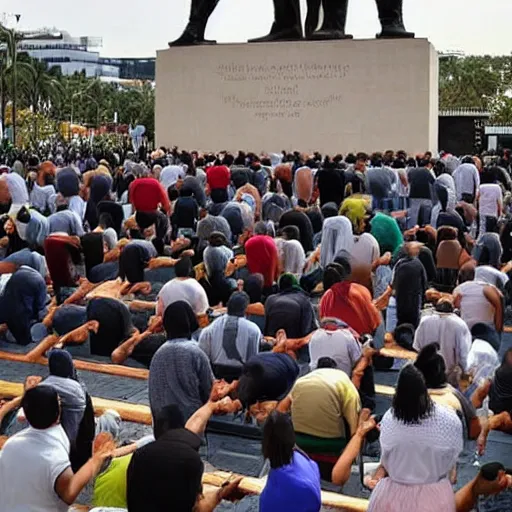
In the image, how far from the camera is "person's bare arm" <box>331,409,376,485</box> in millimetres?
4914

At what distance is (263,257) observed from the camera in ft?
30.3

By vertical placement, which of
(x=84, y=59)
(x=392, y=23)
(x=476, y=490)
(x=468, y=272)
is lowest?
(x=476, y=490)

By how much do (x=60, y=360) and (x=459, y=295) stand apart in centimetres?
354

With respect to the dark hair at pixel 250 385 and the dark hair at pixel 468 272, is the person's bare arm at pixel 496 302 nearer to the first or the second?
the dark hair at pixel 468 272

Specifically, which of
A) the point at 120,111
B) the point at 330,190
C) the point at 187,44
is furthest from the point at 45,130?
the point at 330,190

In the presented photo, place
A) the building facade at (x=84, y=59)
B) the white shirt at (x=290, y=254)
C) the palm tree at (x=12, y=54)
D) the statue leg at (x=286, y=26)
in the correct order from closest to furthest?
the white shirt at (x=290, y=254) → the statue leg at (x=286, y=26) → the palm tree at (x=12, y=54) → the building facade at (x=84, y=59)

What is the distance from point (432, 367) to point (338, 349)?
1244mm

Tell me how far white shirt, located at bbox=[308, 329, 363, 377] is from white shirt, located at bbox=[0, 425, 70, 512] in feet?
7.49

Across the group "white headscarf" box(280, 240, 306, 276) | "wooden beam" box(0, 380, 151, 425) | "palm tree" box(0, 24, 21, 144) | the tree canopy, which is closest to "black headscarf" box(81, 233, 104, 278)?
"white headscarf" box(280, 240, 306, 276)

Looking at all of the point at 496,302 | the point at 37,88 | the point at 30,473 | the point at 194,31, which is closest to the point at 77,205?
the point at 496,302

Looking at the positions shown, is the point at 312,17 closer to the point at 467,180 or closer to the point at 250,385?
the point at 467,180

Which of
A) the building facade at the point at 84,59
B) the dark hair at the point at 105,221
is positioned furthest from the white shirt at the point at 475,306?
the building facade at the point at 84,59

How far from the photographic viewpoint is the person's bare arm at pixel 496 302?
7391mm

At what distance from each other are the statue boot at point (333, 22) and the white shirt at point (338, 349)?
19.7 meters
